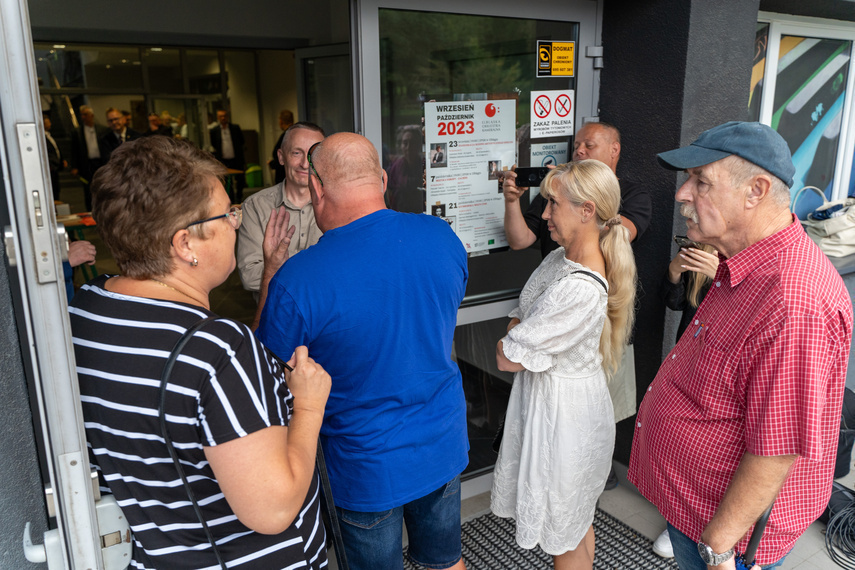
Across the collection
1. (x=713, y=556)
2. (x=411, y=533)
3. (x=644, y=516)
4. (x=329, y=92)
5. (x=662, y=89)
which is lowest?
(x=644, y=516)

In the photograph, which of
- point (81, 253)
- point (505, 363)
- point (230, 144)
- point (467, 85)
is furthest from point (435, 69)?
point (230, 144)

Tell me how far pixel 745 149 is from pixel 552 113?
5.53 ft

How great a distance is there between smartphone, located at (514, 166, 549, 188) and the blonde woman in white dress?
0.64 m

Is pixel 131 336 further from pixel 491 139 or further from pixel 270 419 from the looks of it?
pixel 491 139

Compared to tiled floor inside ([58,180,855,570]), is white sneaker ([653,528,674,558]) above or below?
above

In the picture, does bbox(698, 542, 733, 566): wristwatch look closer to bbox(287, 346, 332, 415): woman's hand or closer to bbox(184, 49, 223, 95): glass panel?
bbox(287, 346, 332, 415): woman's hand

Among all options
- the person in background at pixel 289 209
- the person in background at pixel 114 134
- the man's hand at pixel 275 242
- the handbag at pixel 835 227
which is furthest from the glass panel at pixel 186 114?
the man's hand at pixel 275 242

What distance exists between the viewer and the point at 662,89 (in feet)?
10.1

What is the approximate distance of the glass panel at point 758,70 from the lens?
4.02 meters

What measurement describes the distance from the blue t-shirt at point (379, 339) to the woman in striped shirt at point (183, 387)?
0.29 metres

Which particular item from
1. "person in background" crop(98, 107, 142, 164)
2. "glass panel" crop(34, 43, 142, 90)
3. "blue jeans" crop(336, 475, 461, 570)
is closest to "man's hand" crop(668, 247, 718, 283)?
"blue jeans" crop(336, 475, 461, 570)

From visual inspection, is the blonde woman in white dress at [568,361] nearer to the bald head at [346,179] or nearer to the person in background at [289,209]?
the bald head at [346,179]

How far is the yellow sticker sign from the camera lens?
311cm

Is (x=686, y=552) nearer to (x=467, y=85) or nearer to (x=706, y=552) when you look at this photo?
(x=706, y=552)
